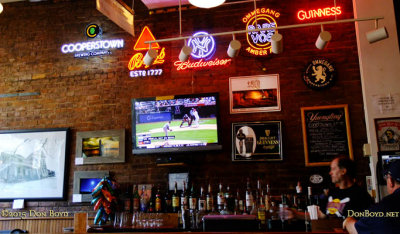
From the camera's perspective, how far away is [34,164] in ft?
19.2

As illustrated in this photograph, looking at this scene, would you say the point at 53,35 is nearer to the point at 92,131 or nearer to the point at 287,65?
the point at 92,131

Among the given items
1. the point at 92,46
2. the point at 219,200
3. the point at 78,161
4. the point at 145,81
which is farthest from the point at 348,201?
the point at 92,46

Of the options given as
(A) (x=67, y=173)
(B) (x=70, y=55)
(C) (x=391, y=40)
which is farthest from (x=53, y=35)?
(C) (x=391, y=40)

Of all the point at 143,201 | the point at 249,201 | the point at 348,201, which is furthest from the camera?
the point at 143,201

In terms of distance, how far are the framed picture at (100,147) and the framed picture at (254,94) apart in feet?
6.09

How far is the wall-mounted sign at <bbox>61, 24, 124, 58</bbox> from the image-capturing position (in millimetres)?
5977

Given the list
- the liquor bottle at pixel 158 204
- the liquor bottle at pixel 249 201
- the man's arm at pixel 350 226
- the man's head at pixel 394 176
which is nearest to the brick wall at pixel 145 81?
the liquor bottle at pixel 158 204

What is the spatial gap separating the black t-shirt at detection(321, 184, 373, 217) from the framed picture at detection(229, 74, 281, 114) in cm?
176

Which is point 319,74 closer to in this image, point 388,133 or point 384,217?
point 388,133

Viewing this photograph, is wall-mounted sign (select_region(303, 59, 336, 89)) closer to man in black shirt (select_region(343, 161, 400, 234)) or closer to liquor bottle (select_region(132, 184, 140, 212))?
man in black shirt (select_region(343, 161, 400, 234))

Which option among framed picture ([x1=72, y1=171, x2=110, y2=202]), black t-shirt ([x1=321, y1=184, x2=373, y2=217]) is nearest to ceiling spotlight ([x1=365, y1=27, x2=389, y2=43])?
black t-shirt ([x1=321, y1=184, x2=373, y2=217])

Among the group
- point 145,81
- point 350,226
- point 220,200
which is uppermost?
point 145,81

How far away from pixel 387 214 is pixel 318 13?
3.70 m

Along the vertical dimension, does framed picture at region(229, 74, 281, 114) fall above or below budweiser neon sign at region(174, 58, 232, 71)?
below
